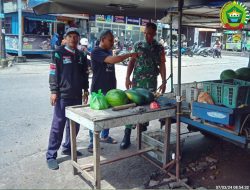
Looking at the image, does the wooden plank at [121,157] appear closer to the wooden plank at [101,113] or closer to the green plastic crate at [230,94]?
the wooden plank at [101,113]

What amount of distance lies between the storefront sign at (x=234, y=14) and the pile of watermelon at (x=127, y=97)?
128 cm

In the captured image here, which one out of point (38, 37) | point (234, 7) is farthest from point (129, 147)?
point (38, 37)

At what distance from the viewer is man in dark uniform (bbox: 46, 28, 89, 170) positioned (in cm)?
401

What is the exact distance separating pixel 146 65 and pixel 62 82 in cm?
128

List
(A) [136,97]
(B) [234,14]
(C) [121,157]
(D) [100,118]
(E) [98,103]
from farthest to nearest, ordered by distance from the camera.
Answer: (C) [121,157] → (A) [136,97] → (E) [98,103] → (D) [100,118] → (B) [234,14]

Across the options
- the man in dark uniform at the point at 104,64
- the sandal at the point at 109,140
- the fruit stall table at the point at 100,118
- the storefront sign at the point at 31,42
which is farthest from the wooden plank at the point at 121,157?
the storefront sign at the point at 31,42

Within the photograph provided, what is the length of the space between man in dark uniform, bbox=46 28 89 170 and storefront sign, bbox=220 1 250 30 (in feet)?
6.28

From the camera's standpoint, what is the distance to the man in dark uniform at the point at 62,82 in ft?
13.2

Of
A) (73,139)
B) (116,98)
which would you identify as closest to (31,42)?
(73,139)

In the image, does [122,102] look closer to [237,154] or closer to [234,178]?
[234,178]

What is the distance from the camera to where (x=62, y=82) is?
4.07m

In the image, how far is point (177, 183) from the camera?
3629 mm

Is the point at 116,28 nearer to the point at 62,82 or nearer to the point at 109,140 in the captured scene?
the point at 109,140

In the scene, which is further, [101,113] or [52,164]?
[52,164]
